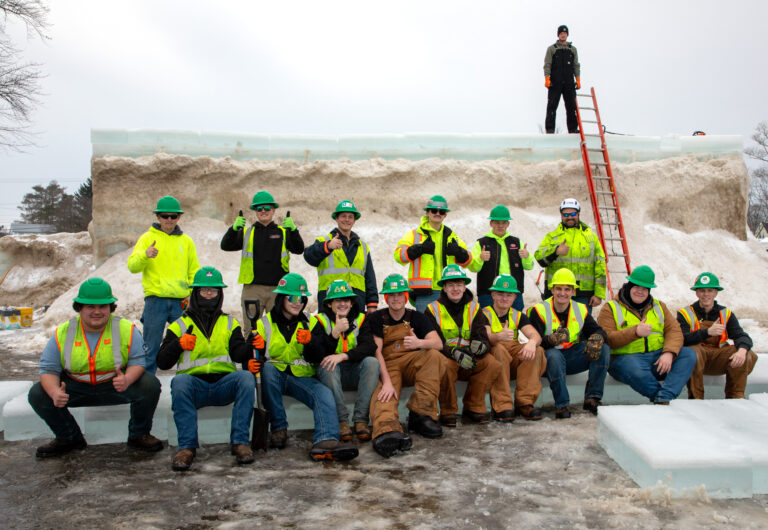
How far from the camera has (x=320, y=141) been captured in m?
11.8

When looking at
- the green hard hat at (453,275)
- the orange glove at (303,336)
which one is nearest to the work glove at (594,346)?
the green hard hat at (453,275)

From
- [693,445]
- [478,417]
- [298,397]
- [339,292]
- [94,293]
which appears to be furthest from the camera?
[478,417]

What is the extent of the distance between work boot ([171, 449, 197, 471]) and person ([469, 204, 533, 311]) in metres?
3.29

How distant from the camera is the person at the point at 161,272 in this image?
5.62m

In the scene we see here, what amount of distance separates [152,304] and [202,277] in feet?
4.76

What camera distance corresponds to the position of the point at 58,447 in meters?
4.28

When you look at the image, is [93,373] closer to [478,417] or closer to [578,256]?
[478,417]

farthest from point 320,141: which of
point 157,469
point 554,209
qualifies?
point 157,469

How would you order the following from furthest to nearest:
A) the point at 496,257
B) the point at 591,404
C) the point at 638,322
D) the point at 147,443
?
Result: 1. the point at 496,257
2. the point at 638,322
3. the point at 591,404
4. the point at 147,443

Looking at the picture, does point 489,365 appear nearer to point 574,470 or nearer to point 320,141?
point 574,470

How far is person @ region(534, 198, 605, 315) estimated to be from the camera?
249 inches

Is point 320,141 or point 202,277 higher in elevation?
point 320,141

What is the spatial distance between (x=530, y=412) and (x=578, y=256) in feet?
6.74

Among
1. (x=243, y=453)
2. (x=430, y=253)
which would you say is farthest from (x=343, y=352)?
(x=430, y=253)
